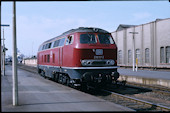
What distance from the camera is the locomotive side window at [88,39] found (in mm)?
12766

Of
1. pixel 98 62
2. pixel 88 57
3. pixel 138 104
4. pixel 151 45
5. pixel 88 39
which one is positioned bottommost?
pixel 138 104

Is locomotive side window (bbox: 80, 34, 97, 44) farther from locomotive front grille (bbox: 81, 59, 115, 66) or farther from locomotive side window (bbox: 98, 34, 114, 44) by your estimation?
locomotive front grille (bbox: 81, 59, 115, 66)

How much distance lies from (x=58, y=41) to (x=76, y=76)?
14.1 feet

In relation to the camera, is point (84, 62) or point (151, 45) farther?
point (151, 45)

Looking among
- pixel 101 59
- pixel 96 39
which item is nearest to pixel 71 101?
Answer: pixel 101 59

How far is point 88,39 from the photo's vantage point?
12992 millimetres

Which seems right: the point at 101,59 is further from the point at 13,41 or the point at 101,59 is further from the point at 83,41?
the point at 13,41

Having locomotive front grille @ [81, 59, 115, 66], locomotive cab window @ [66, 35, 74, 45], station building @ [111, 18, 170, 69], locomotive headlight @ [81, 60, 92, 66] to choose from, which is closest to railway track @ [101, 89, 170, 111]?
locomotive front grille @ [81, 59, 115, 66]

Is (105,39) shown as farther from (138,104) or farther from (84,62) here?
(138,104)

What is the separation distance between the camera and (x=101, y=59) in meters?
12.8

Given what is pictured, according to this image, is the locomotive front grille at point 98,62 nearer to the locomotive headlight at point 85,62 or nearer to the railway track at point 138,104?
the locomotive headlight at point 85,62

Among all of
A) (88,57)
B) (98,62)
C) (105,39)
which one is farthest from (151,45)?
(88,57)

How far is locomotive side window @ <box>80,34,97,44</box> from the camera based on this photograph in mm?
12766

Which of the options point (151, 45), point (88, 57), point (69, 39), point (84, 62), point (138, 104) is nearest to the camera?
point (138, 104)
